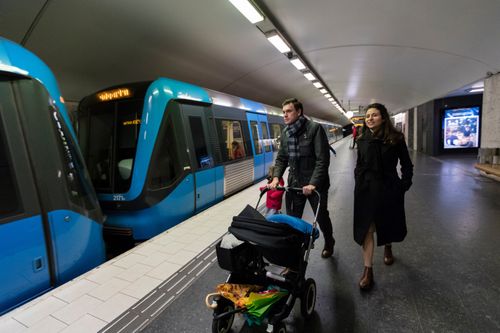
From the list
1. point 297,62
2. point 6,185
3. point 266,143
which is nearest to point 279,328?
point 6,185

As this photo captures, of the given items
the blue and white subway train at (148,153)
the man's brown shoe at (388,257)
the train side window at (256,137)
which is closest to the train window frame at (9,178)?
the blue and white subway train at (148,153)

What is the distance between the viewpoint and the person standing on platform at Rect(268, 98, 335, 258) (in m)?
2.73

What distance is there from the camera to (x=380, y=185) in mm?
2555

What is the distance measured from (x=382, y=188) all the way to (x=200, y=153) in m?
3.40

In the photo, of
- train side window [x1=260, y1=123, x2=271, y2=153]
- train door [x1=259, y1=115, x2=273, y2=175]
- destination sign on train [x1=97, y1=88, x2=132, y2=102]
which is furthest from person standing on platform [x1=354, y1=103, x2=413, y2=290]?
train side window [x1=260, y1=123, x2=271, y2=153]

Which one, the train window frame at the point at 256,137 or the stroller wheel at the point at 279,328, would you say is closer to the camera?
the stroller wheel at the point at 279,328

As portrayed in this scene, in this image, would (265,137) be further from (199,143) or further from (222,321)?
(222,321)

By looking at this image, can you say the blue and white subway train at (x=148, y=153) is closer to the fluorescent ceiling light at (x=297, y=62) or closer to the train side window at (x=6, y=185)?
the train side window at (x=6, y=185)

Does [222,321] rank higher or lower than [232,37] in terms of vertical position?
lower

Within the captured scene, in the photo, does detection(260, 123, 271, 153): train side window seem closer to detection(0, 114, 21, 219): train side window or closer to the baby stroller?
the baby stroller

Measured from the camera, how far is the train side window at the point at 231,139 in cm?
600

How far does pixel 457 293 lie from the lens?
94.6 inches

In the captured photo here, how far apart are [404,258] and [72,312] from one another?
11.2 ft

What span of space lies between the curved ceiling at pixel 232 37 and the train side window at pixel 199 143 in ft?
6.22
